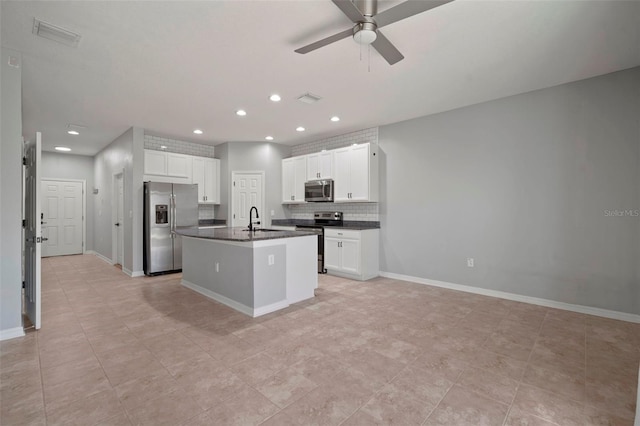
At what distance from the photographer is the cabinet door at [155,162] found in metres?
5.76

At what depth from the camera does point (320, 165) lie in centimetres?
603

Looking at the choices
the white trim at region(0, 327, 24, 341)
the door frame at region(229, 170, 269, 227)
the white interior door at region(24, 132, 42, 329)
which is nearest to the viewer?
the white trim at region(0, 327, 24, 341)

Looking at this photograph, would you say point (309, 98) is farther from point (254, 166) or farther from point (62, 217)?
point (62, 217)

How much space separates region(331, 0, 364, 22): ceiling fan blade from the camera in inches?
72.9

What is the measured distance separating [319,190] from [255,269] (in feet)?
9.53

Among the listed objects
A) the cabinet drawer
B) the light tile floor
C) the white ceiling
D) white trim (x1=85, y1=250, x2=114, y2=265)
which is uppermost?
the white ceiling

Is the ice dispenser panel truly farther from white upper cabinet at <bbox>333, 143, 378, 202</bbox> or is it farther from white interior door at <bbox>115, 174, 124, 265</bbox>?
white upper cabinet at <bbox>333, 143, 378, 202</bbox>

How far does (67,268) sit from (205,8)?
6.46 metres

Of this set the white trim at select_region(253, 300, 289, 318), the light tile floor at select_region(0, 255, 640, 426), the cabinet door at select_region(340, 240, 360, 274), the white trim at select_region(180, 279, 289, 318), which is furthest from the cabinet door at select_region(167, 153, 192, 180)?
the white trim at select_region(253, 300, 289, 318)

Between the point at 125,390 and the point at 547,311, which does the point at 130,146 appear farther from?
the point at 547,311

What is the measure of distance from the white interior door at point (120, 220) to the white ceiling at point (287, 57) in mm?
1819

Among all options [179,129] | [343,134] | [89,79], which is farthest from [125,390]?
[343,134]

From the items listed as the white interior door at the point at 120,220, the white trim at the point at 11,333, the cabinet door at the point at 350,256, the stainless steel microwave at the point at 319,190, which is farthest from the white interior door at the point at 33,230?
the stainless steel microwave at the point at 319,190

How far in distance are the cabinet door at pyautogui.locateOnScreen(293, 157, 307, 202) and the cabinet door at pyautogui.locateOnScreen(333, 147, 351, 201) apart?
860 millimetres
